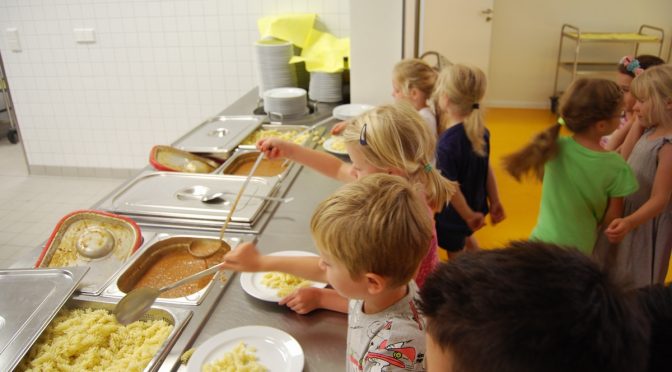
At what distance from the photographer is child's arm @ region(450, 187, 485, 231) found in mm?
1668

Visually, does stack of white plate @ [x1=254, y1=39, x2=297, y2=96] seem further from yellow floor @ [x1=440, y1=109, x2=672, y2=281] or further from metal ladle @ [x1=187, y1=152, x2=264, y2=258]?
metal ladle @ [x1=187, y1=152, x2=264, y2=258]

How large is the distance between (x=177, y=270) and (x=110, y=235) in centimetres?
21

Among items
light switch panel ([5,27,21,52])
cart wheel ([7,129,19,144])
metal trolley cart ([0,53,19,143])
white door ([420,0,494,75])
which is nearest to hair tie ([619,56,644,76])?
white door ([420,0,494,75])

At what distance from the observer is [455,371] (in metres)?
0.42

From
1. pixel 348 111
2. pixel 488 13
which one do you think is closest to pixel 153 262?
pixel 348 111

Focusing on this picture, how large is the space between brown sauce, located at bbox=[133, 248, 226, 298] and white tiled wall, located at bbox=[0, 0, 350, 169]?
1.97 m

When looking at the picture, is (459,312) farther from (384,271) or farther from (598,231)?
(598,231)

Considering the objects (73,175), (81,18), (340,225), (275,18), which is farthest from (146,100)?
(340,225)

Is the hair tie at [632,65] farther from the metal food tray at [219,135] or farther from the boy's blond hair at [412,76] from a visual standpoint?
the metal food tray at [219,135]

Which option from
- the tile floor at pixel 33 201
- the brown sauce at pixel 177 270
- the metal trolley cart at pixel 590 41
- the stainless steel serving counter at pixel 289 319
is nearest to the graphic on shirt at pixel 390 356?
the stainless steel serving counter at pixel 289 319

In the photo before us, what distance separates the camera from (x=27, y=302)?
0.97m

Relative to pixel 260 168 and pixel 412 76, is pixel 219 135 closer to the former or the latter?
pixel 260 168

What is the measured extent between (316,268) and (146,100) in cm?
273

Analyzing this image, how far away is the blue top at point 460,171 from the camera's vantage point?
1.69m
